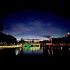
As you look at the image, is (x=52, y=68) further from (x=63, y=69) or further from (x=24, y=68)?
(x=24, y=68)

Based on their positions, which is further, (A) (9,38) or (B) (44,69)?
(A) (9,38)

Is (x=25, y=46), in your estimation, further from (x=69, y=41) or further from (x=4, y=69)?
(x=4, y=69)

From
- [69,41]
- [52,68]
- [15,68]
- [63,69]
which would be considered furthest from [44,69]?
[69,41]

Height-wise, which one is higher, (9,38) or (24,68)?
(9,38)

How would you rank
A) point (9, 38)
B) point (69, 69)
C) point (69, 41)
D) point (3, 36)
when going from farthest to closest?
point (9, 38) → point (3, 36) → point (69, 41) → point (69, 69)

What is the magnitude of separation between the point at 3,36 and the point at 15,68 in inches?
1550

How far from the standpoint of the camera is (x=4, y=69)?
16.1 ft

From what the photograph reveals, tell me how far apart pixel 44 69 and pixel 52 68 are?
9.9 inches

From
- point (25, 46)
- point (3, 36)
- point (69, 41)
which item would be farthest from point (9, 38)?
point (69, 41)

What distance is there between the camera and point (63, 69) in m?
4.89

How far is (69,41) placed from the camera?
3216 cm

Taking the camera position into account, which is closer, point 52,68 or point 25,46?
point 52,68

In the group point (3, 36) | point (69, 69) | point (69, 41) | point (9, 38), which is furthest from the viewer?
point (9, 38)

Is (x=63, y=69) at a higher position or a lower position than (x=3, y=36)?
lower
